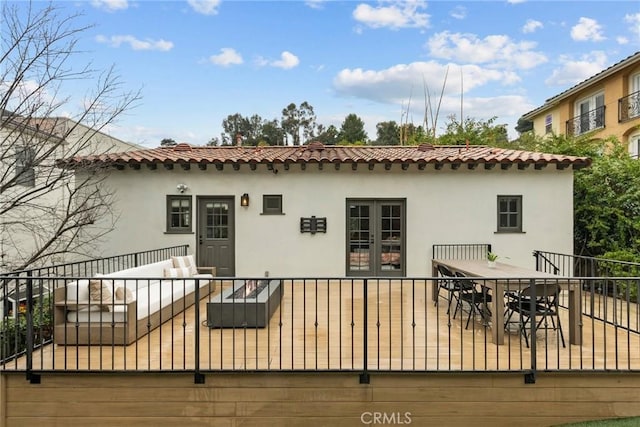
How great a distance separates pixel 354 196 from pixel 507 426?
5.84 meters

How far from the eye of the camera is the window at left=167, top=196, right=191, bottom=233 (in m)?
8.95

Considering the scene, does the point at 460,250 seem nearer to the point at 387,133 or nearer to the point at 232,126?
the point at 387,133

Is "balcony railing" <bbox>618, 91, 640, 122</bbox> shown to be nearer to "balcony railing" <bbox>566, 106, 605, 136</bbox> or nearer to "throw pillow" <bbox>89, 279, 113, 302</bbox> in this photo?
"balcony railing" <bbox>566, 106, 605, 136</bbox>

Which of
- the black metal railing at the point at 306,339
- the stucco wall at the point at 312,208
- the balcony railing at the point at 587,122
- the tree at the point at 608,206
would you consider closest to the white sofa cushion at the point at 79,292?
the black metal railing at the point at 306,339

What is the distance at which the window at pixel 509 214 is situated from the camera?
8.73m

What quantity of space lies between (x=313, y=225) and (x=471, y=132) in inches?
537

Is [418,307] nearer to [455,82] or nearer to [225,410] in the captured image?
[225,410]

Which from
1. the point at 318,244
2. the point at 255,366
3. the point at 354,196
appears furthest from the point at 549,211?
the point at 255,366

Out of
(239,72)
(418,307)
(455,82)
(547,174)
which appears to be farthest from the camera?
(455,82)

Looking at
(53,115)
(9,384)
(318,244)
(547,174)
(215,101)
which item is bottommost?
(9,384)

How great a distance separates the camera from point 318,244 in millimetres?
8844

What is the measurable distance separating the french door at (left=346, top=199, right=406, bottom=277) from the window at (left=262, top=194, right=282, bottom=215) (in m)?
1.69

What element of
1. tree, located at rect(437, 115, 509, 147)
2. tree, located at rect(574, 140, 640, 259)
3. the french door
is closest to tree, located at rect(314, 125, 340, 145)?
tree, located at rect(437, 115, 509, 147)

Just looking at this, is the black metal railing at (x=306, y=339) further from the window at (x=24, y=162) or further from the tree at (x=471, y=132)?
the tree at (x=471, y=132)
